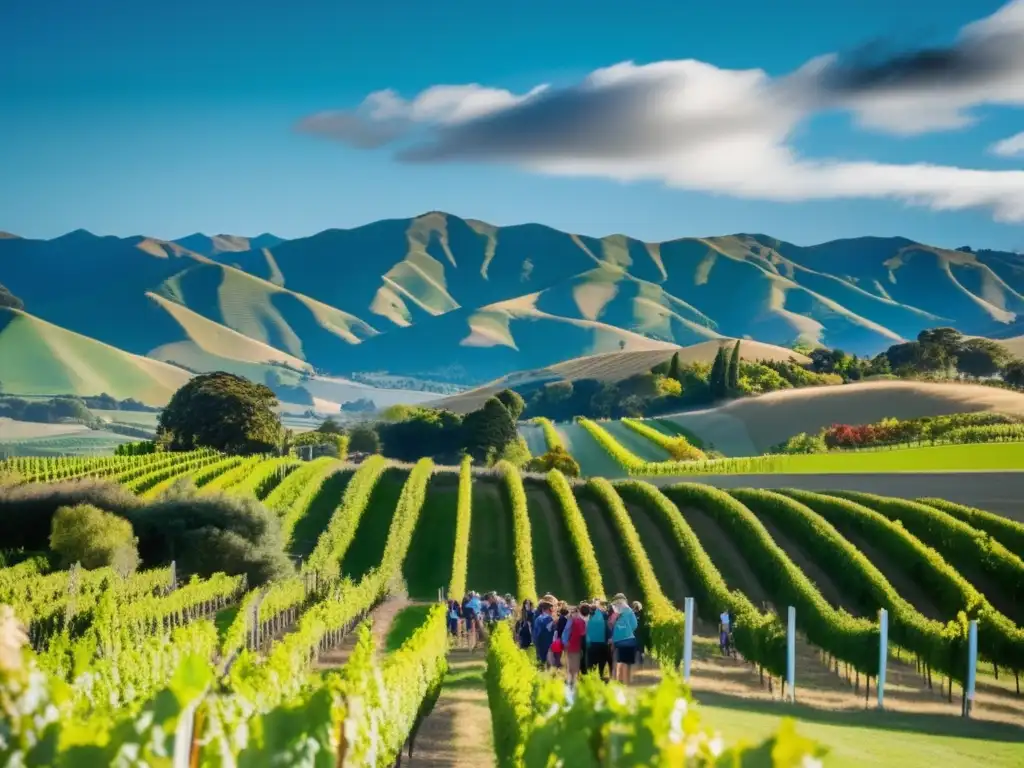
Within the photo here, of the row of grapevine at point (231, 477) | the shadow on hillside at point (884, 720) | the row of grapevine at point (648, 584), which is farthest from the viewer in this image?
the row of grapevine at point (231, 477)

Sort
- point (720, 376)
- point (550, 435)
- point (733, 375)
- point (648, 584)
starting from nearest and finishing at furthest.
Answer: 1. point (648, 584)
2. point (550, 435)
3. point (720, 376)
4. point (733, 375)

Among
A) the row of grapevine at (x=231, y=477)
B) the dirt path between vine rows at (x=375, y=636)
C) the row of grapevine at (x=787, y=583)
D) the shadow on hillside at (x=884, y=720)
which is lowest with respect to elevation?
the dirt path between vine rows at (x=375, y=636)

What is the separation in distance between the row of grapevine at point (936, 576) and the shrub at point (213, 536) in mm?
21138

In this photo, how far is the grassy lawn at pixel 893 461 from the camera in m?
61.6

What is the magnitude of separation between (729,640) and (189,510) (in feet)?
67.5

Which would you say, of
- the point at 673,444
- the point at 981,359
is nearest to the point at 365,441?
the point at 673,444

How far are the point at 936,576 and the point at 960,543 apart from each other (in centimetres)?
419

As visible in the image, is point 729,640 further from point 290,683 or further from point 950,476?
point 950,476

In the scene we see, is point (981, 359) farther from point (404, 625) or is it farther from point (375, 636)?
point (375, 636)

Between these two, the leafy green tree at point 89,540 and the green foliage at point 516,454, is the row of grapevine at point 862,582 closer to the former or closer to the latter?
the leafy green tree at point 89,540

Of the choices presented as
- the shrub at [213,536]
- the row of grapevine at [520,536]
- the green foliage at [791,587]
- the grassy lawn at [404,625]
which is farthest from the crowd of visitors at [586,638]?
the shrub at [213,536]

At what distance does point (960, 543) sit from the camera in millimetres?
37188

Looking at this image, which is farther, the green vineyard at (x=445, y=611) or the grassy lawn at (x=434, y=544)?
the grassy lawn at (x=434, y=544)

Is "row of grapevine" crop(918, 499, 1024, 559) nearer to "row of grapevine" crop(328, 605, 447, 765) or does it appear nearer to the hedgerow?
the hedgerow
